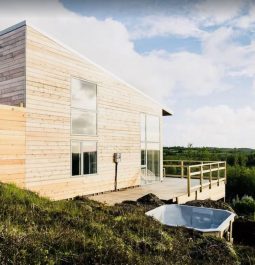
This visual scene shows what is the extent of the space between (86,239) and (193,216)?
4.72 metres

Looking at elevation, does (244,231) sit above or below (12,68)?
below

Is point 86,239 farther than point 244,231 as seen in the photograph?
No

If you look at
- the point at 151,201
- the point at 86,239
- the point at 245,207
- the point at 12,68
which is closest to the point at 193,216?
the point at 151,201

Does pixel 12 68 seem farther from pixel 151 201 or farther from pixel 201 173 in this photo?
pixel 201 173

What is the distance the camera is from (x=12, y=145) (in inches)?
324

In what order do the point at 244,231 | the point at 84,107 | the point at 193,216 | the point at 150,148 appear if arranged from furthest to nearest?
the point at 150,148 → the point at 84,107 → the point at 244,231 → the point at 193,216

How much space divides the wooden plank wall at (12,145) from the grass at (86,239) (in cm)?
141

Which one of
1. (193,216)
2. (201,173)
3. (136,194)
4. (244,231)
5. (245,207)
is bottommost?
(245,207)

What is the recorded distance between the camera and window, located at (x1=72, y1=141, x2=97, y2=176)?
1019 centimetres

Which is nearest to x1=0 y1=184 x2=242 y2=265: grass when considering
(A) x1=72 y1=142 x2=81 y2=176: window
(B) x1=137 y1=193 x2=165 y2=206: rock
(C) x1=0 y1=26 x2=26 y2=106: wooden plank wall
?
(B) x1=137 y1=193 x2=165 y2=206: rock

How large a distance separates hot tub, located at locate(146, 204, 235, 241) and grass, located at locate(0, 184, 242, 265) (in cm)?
196

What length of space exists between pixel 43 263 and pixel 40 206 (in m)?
2.52

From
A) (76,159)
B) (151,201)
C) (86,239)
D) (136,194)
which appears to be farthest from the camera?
(136,194)

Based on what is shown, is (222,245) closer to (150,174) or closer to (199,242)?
(199,242)
